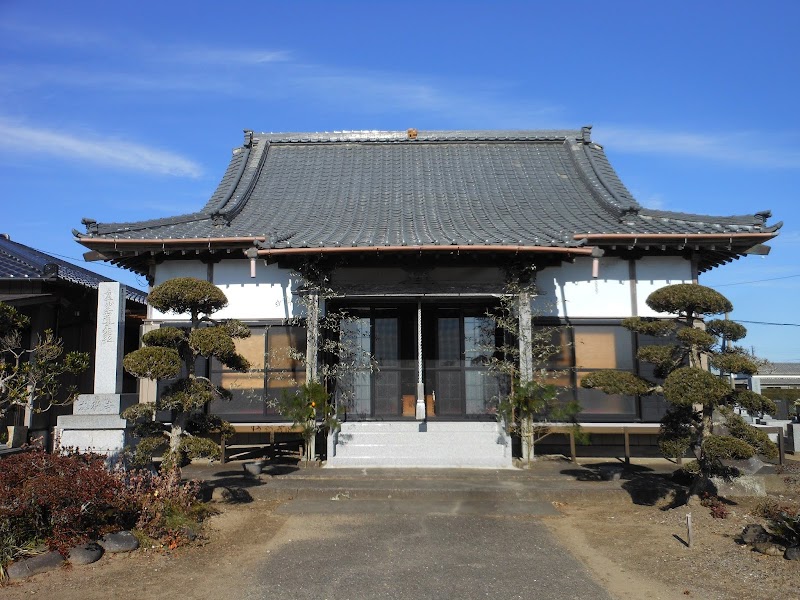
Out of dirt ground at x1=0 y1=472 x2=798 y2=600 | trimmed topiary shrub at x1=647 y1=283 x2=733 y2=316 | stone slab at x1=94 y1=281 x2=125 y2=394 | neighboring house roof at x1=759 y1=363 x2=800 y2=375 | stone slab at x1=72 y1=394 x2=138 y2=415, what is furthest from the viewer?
neighboring house roof at x1=759 y1=363 x2=800 y2=375

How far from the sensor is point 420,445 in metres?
9.74

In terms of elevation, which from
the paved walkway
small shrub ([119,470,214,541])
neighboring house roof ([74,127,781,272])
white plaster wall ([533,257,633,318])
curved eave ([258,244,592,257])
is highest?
neighboring house roof ([74,127,781,272])

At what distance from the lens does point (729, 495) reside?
817 centimetres

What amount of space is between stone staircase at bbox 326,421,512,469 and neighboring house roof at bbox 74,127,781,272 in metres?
3.08

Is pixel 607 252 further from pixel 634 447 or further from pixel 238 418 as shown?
pixel 238 418

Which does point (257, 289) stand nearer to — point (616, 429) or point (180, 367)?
point (180, 367)

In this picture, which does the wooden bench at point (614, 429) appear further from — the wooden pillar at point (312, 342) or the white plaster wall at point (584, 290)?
the wooden pillar at point (312, 342)

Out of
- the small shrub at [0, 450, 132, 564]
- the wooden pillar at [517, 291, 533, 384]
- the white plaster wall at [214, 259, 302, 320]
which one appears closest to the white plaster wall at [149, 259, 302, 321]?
the white plaster wall at [214, 259, 302, 320]

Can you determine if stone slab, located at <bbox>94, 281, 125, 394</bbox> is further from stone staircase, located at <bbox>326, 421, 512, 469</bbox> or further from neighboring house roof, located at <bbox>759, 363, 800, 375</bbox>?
neighboring house roof, located at <bbox>759, 363, 800, 375</bbox>

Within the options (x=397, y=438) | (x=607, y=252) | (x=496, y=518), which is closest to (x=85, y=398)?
(x=397, y=438)

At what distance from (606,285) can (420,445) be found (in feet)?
14.4

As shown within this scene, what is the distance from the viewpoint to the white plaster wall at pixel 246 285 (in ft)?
34.8

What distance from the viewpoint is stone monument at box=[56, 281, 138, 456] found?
735 cm

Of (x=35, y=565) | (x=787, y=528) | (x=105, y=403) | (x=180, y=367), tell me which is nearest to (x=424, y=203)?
(x=180, y=367)
